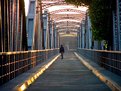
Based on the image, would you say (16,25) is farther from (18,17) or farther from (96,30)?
(96,30)

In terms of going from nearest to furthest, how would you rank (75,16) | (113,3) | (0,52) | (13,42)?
(0,52) < (13,42) < (113,3) < (75,16)

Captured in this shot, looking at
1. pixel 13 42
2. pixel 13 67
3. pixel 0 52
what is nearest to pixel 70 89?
pixel 0 52

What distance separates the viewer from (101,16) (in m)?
27.1

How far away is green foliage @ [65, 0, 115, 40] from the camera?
26.6 metres

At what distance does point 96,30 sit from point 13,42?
9.00m

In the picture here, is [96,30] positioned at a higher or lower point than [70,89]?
higher

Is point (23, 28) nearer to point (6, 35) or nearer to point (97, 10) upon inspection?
point (97, 10)

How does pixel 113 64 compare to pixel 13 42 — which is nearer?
pixel 13 42

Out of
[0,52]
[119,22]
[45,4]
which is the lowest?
[0,52]

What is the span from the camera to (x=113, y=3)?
26.6 meters

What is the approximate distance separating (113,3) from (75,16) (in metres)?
65.3

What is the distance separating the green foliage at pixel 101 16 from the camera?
1049 inches

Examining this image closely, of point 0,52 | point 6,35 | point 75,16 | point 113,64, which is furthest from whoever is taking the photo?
point 75,16

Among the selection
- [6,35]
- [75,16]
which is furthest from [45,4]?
[6,35]
